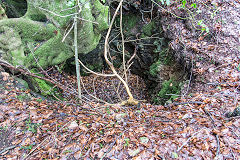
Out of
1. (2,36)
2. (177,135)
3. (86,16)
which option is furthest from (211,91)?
(2,36)

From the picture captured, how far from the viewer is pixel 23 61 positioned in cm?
430

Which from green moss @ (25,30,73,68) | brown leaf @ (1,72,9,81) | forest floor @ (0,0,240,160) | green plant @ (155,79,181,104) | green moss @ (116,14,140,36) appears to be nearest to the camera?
forest floor @ (0,0,240,160)

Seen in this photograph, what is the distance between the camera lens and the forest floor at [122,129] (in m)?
2.18

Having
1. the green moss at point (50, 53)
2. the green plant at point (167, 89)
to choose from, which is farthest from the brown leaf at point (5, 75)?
the green plant at point (167, 89)

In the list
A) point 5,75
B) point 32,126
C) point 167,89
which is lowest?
point 167,89

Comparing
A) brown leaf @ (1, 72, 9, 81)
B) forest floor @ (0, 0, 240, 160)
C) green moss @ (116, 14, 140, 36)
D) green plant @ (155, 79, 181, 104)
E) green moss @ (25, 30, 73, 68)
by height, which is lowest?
green plant @ (155, 79, 181, 104)

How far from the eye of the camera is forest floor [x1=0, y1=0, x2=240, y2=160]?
218cm

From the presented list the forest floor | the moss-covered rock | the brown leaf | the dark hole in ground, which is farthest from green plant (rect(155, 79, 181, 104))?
the brown leaf

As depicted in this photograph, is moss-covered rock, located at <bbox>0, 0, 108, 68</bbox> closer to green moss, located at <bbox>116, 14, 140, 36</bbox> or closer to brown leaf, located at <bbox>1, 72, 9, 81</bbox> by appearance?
brown leaf, located at <bbox>1, 72, 9, 81</bbox>

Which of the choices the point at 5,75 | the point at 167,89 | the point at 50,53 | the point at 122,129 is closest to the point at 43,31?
the point at 50,53

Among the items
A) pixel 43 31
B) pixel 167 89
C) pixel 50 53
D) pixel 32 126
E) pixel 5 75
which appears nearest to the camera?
pixel 32 126

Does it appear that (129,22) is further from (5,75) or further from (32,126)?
(32,126)

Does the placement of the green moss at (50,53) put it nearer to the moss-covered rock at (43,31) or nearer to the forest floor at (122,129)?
the moss-covered rock at (43,31)

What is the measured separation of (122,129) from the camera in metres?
2.65
